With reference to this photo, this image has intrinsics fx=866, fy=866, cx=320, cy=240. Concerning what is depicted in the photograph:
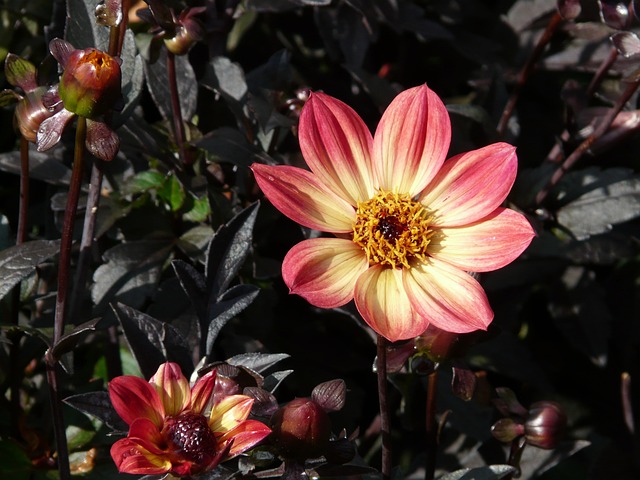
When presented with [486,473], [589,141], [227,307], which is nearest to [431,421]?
[486,473]

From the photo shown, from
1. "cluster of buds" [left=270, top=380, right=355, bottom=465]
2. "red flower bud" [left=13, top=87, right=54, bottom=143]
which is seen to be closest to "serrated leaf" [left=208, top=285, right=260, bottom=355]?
"cluster of buds" [left=270, top=380, right=355, bottom=465]

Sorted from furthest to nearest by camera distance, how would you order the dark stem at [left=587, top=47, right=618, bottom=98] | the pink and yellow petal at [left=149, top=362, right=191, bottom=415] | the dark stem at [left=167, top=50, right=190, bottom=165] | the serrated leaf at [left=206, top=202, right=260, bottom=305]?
1. the dark stem at [left=587, top=47, right=618, bottom=98]
2. the dark stem at [left=167, top=50, right=190, bottom=165]
3. the serrated leaf at [left=206, top=202, right=260, bottom=305]
4. the pink and yellow petal at [left=149, top=362, right=191, bottom=415]

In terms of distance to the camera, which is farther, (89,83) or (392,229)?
(392,229)

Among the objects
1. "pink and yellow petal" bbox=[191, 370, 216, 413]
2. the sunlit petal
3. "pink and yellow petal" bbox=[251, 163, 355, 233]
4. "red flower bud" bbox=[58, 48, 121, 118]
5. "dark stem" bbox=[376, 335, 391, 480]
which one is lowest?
"dark stem" bbox=[376, 335, 391, 480]

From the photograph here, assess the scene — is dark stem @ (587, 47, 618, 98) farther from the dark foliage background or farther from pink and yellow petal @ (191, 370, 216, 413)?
pink and yellow petal @ (191, 370, 216, 413)

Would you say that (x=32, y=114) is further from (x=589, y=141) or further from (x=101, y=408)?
(x=589, y=141)

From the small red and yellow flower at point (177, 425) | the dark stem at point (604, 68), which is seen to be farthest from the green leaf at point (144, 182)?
the dark stem at point (604, 68)

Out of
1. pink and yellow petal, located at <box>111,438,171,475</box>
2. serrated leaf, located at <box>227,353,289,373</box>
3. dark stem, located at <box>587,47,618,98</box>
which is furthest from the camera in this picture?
dark stem, located at <box>587,47,618,98</box>
